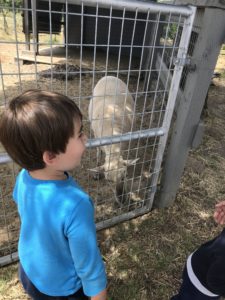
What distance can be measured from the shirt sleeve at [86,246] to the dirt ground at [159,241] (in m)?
1.00

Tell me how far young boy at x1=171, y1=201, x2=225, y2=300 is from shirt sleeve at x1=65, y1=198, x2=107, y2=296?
29.5 inches

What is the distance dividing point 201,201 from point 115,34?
25.5 ft

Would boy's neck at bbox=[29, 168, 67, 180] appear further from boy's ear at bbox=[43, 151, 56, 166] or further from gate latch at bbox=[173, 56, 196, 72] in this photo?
gate latch at bbox=[173, 56, 196, 72]

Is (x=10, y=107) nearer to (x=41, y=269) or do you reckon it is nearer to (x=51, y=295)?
(x=41, y=269)

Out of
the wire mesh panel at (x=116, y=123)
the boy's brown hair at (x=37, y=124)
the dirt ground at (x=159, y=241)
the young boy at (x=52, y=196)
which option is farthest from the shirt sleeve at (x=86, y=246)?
the dirt ground at (x=159, y=241)

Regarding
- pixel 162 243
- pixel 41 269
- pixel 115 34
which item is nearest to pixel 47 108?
pixel 41 269

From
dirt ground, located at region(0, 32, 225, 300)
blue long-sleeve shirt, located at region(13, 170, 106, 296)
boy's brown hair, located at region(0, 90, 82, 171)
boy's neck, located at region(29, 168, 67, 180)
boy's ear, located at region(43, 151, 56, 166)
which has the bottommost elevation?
dirt ground, located at region(0, 32, 225, 300)

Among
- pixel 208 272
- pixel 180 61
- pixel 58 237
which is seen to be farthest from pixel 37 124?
pixel 180 61

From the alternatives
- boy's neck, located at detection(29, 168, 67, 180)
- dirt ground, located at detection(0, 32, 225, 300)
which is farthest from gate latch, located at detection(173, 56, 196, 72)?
boy's neck, located at detection(29, 168, 67, 180)

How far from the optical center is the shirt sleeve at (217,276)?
167 centimetres

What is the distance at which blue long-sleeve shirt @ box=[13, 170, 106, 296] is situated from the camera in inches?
45.9

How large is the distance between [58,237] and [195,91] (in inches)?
69.6

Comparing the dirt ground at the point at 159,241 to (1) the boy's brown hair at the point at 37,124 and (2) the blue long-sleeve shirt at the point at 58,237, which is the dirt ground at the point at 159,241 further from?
(2) the blue long-sleeve shirt at the point at 58,237

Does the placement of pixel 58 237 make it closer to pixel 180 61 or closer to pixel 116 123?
pixel 180 61
